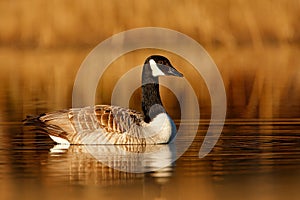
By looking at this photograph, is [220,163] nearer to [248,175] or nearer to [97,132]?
[248,175]

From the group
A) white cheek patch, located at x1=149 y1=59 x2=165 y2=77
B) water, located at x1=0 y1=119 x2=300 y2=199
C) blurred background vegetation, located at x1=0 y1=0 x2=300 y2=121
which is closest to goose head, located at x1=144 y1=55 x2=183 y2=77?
white cheek patch, located at x1=149 y1=59 x2=165 y2=77

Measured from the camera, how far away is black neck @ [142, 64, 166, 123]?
1334 cm

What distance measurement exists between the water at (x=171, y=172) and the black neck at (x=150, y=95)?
714 mm

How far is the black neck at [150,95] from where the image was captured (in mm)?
13336

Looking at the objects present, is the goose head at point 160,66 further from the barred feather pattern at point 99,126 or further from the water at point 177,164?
the water at point 177,164

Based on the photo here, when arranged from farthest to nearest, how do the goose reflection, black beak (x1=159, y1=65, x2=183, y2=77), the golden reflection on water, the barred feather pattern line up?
black beak (x1=159, y1=65, x2=183, y2=77)
the barred feather pattern
the goose reflection
the golden reflection on water

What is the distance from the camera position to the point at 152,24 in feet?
86.6

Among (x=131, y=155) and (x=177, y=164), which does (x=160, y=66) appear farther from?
(x=177, y=164)

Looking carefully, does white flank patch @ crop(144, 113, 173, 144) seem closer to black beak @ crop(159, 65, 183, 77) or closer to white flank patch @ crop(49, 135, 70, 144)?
black beak @ crop(159, 65, 183, 77)

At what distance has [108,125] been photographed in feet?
42.1

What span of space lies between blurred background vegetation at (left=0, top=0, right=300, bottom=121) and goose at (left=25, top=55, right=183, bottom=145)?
9947 millimetres

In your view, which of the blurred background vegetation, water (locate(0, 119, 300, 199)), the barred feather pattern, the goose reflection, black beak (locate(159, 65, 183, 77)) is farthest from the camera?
the blurred background vegetation

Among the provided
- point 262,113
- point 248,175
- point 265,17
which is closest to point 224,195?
point 248,175

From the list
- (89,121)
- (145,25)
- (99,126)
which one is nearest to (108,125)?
(99,126)
